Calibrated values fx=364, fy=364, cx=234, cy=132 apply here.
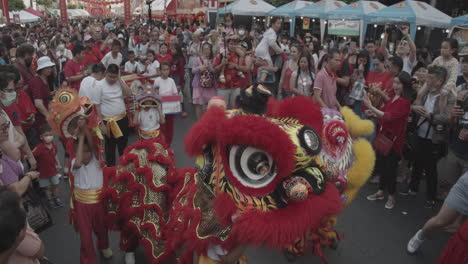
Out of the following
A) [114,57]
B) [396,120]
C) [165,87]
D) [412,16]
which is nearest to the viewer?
[396,120]

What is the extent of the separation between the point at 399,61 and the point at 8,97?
16.8 ft

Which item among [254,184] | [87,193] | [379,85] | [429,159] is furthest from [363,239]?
[87,193]

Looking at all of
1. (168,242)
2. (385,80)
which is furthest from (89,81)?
(385,80)

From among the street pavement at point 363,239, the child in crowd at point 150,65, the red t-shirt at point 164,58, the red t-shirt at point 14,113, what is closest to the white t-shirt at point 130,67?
the child in crowd at point 150,65

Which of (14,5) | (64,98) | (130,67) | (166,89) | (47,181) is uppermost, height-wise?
(14,5)

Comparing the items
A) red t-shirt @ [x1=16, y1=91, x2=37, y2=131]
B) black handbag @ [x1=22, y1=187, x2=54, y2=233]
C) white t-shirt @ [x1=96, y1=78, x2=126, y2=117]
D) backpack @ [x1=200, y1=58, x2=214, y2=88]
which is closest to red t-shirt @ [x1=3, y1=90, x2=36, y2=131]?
red t-shirt @ [x1=16, y1=91, x2=37, y2=131]

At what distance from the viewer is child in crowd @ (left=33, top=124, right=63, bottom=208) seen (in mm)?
4531

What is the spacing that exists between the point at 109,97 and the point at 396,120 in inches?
145

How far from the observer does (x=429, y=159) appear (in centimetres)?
470

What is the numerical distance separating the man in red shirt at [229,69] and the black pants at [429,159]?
309cm

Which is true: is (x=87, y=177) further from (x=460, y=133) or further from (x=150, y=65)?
(x=150, y=65)

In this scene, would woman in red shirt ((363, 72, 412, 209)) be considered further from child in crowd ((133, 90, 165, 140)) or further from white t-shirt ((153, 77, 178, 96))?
white t-shirt ((153, 77, 178, 96))

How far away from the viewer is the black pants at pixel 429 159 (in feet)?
15.4

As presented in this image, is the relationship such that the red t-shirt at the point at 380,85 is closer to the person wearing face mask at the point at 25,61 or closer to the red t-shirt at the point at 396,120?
the red t-shirt at the point at 396,120
